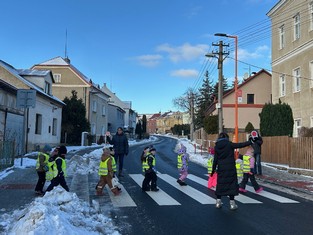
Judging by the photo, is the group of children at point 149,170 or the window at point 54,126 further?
the window at point 54,126

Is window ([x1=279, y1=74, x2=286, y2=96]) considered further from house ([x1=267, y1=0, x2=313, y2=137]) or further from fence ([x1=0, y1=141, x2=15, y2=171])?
fence ([x1=0, y1=141, x2=15, y2=171])

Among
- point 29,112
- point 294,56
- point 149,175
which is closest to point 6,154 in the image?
point 149,175

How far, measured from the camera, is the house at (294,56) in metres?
23.3

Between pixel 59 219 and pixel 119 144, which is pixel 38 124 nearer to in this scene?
pixel 119 144

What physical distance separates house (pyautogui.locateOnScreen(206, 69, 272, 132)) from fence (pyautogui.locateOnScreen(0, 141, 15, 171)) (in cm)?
3425

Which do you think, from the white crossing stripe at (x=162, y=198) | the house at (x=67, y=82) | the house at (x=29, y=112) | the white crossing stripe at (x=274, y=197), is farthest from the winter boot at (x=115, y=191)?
the house at (x=67, y=82)

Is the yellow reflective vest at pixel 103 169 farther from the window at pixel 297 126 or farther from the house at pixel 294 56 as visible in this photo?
the window at pixel 297 126

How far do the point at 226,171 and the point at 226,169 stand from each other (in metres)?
0.05

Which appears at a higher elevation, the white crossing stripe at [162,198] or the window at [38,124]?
the window at [38,124]

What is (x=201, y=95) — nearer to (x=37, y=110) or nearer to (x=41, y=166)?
(x=37, y=110)

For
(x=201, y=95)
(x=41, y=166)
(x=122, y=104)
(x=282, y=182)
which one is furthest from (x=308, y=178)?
(x=122, y=104)

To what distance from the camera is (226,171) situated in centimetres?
822

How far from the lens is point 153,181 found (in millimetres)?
10812

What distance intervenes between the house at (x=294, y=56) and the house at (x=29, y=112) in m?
17.0
